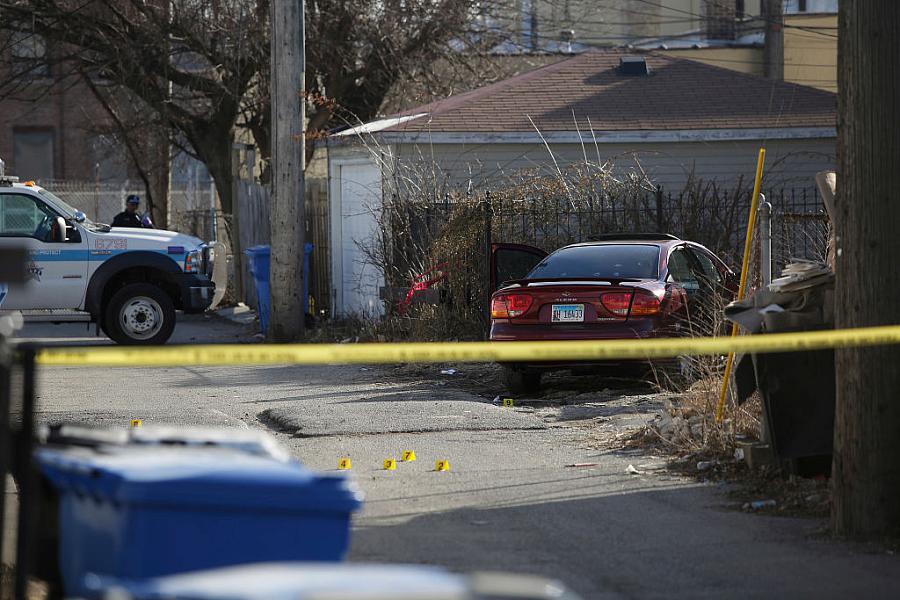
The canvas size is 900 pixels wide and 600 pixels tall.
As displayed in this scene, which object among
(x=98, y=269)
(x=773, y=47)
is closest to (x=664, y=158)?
(x=98, y=269)

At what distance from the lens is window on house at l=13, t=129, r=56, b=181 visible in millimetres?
46625

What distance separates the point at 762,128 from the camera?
71.2 ft

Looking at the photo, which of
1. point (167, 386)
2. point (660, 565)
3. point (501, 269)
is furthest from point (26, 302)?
point (660, 565)

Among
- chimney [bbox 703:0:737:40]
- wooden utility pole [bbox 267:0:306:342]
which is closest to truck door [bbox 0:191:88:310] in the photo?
wooden utility pole [bbox 267:0:306:342]

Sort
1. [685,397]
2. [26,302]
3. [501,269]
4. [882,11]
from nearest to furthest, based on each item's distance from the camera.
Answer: [882,11], [685,397], [501,269], [26,302]

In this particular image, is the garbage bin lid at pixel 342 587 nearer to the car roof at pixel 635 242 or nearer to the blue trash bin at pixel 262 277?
the car roof at pixel 635 242

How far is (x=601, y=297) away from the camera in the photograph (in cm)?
1202

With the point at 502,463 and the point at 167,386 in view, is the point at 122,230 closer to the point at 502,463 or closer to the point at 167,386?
the point at 167,386

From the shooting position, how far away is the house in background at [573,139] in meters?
20.6

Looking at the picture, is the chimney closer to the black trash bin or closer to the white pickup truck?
the white pickup truck

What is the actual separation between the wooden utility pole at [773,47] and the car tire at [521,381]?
2396 cm

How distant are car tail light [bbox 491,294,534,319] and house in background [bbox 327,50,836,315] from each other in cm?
735

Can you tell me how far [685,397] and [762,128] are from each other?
1284cm

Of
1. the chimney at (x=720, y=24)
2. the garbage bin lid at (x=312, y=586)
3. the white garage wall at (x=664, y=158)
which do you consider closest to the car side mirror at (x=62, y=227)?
the white garage wall at (x=664, y=158)
